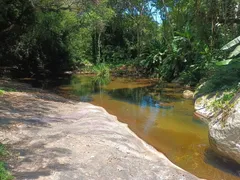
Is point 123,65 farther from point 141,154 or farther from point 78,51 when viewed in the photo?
point 141,154

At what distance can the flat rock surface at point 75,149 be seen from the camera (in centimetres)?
453

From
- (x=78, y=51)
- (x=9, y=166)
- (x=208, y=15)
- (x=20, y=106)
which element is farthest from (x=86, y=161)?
(x=78, y=51)

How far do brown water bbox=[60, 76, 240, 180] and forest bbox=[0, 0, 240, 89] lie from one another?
7.08 feet

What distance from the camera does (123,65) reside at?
28.1 m

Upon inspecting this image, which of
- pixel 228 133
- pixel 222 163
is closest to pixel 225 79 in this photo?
pixel 222 163

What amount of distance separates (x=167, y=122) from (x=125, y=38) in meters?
22.1

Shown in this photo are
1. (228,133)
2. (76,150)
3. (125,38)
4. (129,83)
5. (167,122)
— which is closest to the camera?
(76,150)

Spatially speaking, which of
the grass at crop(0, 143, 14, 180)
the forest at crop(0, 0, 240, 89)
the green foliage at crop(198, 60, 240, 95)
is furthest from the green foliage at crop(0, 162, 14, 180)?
the green foliage at crop(198, 60, 240, 95)

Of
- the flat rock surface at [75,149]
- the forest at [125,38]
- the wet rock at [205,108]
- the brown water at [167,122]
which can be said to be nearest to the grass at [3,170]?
the flat rock surface at [75,149]

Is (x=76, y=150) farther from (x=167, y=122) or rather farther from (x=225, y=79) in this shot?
(x=225, y=79)

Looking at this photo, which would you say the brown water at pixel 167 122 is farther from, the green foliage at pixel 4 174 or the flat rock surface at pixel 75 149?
the green foliage at pixel 4 174

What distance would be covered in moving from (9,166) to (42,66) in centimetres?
1828

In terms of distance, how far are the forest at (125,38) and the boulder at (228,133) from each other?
13.0ft

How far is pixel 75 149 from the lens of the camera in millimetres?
5449
